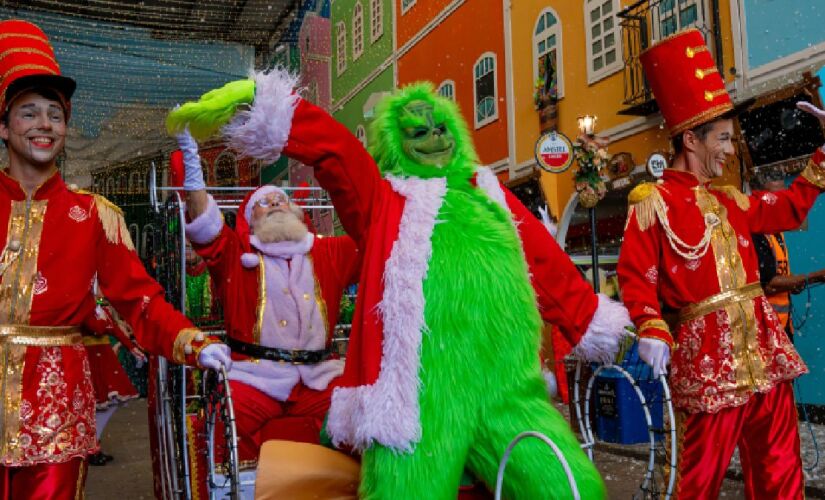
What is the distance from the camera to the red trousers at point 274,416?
352cm

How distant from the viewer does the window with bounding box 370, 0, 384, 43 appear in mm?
14875

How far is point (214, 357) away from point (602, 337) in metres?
1.33

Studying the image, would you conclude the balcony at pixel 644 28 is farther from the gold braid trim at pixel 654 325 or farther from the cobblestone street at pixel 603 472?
the gold braid trim at pixel 654 325

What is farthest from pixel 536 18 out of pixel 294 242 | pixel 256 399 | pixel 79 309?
pixel 79 309

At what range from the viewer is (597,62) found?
10062mm

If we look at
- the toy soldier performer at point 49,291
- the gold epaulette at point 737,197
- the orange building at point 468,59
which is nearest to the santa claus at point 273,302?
the toy soldier performer at point 49,291

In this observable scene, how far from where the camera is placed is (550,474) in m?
2.18

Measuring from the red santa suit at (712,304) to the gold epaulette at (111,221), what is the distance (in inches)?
75.8

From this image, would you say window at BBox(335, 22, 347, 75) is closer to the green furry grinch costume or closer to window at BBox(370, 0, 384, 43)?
window at BBox(370, 0, 384, 43)

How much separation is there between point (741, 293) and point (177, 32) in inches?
316

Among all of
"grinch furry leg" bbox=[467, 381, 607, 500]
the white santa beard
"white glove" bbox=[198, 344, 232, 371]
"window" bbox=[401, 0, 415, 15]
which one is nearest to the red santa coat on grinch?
"grinch furry leg" bbox=[467, 381, 607, 500]

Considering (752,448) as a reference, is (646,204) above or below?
above

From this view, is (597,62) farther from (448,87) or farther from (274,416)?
(274,416)

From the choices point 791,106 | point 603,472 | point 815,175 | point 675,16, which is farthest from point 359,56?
point 815,175
